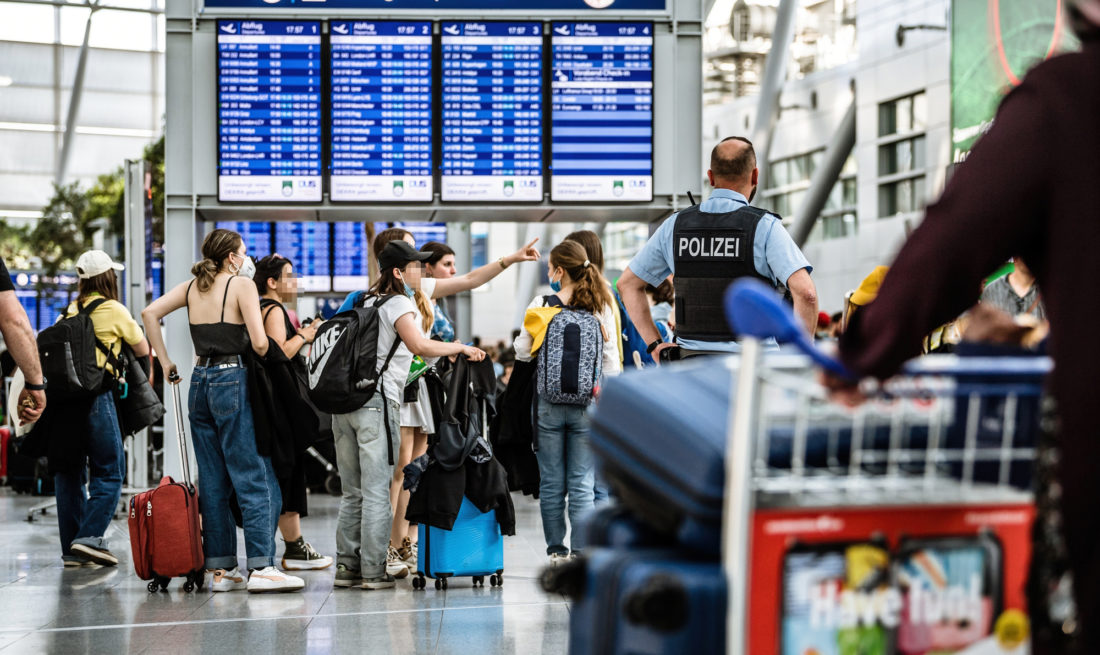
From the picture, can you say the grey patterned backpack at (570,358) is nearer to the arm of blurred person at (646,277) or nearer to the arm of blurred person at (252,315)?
the arm of blurred person at (646,277)

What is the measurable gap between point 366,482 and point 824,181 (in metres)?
17.8

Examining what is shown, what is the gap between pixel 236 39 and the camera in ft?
27.2

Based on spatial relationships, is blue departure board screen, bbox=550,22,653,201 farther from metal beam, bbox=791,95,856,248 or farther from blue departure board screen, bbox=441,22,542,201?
metal beam, bbox=791,95,856,248

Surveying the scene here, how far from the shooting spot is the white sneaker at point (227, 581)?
634 cm

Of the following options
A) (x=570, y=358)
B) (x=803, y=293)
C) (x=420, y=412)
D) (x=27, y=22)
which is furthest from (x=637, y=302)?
(x=27, y=22)

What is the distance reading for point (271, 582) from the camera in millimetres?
6145

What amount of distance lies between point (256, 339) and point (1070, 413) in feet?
16.1

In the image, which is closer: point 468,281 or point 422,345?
point 422,345

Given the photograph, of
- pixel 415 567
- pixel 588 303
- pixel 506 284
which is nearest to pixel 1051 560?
pixel 588 303

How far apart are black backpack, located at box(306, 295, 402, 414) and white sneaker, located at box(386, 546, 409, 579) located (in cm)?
94

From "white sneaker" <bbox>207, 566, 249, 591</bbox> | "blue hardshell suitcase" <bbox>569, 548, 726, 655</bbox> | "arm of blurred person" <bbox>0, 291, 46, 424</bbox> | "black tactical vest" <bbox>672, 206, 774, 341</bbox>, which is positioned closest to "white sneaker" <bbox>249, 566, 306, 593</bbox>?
"white sneaker" <bbox>207, 566, 249, 591</bbox>

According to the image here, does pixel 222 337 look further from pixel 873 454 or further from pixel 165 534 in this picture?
pixel 873 454

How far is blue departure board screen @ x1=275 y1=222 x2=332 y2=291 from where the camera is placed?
13.7m

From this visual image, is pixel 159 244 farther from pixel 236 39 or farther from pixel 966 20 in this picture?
pixel 966 20
